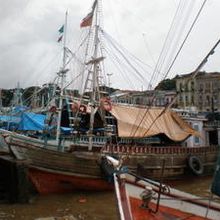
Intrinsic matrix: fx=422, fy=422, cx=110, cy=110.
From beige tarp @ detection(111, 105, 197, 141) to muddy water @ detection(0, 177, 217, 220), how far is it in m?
6.02

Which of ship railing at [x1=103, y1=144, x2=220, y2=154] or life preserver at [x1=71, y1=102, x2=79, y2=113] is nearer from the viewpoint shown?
ship railing at [x1=103, y1=144, x2=220, y2=154]

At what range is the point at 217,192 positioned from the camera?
7391 mm

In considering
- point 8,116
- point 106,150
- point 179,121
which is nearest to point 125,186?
point 106,150

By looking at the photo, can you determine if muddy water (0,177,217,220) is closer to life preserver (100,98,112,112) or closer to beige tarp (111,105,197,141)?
life preserver (100,98,112,112)

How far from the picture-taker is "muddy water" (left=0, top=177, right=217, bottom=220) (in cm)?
1512

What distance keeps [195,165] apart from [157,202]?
15.7m

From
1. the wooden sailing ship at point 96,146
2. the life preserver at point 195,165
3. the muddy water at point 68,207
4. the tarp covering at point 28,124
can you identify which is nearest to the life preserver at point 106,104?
the wooden sailing ship at point 96,146

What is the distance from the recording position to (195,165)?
24734 millimetres

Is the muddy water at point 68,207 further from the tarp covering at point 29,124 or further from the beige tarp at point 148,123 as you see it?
the tarp covering at point 29,124

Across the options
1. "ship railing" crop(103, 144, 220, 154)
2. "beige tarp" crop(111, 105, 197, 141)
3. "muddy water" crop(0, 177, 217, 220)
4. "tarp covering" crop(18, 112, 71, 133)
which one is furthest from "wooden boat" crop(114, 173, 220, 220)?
"tarp covering" crop(18, 112, 71, 133)

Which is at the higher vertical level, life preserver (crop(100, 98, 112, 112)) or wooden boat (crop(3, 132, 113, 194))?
life preserver (crop(100, 98, 112, 112))

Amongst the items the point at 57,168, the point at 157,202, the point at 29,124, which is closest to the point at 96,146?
the point at 57,168

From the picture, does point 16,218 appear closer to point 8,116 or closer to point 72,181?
point 72,181

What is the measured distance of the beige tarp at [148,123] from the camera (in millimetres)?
24625
